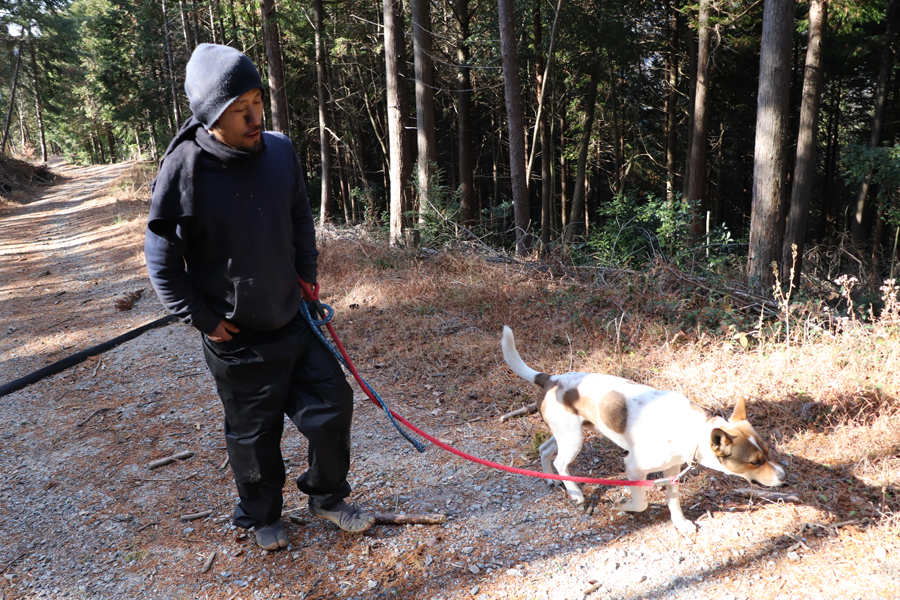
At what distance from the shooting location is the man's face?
2631 millimetres

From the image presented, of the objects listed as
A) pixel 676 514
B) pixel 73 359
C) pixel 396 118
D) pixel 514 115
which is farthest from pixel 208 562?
pixel 396 118

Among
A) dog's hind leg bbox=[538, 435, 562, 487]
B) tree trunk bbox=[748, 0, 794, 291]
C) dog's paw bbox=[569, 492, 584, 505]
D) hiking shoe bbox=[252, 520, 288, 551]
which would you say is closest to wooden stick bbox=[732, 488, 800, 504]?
dog's paw bbox=[569, 492, 584, 505]

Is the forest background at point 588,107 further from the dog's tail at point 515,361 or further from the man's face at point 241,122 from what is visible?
the man's face at point 241,122

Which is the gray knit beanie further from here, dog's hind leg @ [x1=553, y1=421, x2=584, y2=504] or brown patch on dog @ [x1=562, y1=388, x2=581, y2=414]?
dog's hind leg @ [x1=553, y1=421, x2=584, y2=504]

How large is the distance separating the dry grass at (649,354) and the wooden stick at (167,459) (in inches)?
81.8

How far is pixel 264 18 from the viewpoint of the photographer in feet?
45.0

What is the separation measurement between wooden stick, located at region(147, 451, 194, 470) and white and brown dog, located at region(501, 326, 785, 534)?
9.15 feet

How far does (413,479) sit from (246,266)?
2.07m

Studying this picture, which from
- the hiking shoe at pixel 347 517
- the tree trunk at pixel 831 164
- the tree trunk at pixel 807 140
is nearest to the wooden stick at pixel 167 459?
the hiking shoe at pixel 347 517

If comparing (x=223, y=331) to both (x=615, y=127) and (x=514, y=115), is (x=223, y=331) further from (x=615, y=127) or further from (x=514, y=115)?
(x=615, y=127)

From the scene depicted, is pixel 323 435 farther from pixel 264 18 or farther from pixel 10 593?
pixel 264 18

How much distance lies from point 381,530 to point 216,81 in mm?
2678

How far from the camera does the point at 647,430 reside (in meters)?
3.13

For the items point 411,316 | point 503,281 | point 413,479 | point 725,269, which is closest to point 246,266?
point 413,479
